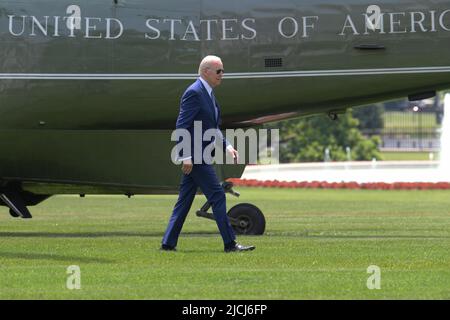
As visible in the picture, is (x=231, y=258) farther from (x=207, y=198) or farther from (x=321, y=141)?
(x=321, y=141)

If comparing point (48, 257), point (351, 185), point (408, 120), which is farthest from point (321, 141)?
point (408, 120)

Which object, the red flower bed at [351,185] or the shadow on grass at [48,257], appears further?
the red flower bed at [351,185]

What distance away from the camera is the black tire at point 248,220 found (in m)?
→ 16.6

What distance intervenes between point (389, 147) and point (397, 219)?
5084 cm

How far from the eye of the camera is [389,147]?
7081 cm

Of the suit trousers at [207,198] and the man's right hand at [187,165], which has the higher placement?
the man's right hand at [187,165]

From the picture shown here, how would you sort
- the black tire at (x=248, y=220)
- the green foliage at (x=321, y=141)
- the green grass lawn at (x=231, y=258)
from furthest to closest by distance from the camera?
the green foliage at (x=321, y=141) < the black tire at (x=248, y=220) < the green grass lawn at (x=231, y=258)

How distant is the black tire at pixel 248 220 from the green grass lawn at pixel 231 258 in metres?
0.26

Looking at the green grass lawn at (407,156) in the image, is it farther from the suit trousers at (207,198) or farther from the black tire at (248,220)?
the suit trousers at (207,198)

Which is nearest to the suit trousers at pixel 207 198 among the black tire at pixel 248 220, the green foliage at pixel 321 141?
the black tire at pixel 248 220

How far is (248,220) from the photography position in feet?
54.6

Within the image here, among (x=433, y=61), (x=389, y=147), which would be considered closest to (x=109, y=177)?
(x=433, y=61)

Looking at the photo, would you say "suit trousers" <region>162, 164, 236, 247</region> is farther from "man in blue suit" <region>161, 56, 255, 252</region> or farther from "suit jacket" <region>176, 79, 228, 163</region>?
"suit jacket" <region>176, 79, 228, 163</region>
